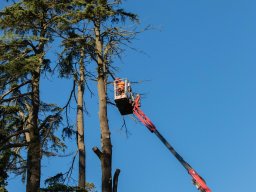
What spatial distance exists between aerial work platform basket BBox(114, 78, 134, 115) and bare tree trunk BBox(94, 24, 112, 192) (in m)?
1.30

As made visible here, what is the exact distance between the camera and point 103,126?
1458 cm

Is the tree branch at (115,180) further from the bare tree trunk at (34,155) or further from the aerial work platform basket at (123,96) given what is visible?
the aerial work platform basket at (123,96)

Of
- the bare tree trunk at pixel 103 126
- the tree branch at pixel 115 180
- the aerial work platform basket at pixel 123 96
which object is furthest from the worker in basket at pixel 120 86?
the tree branch at pixel 115 180

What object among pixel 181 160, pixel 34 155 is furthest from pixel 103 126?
pixel 181 160

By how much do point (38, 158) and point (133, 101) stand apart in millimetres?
4817

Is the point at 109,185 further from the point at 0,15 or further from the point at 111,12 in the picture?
Answer: the point at 0,15

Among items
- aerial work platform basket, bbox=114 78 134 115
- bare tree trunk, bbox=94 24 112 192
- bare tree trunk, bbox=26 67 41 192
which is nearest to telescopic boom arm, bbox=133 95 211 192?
aerial work platform basket, bbox=114 78 134 115

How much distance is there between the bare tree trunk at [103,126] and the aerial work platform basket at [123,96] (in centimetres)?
130

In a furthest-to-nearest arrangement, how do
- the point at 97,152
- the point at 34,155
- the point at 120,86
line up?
the point at 120,86, the point at 34,155, the point at 97,152

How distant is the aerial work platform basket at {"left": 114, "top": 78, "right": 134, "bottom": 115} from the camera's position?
1711cm

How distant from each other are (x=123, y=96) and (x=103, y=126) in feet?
10.2

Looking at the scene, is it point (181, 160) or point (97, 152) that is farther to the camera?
point (181, 160)

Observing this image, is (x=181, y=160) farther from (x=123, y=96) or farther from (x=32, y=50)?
(x=32, y=50)

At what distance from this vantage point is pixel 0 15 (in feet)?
56.2
